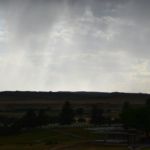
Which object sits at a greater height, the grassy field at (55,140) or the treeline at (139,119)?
the treeline at (139,119)

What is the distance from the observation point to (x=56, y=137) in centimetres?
11706

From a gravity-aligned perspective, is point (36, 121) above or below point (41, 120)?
below

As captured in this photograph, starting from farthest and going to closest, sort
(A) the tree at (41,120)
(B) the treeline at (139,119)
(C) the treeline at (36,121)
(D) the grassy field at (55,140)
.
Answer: (A) the tree at (41,120), (C) the treeline at (36,121), (B) the treeline at (139,119), (D) the grassy field at (55,140)

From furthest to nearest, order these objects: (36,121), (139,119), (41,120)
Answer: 1. (41,120)
2. (36,121)
3. (139,119)

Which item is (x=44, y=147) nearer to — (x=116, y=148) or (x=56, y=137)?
(x=116, y=148)

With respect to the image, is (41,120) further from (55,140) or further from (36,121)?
(55,140)

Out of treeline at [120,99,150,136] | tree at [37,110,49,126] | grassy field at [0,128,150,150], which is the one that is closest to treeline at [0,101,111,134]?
tree at [37,110,49,126]

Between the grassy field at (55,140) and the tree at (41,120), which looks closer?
the grassy field at (55,140)

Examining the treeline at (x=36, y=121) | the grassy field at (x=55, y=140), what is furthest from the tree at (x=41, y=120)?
the grassy field at (x=55, y=140)

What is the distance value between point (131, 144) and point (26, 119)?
1956 inches

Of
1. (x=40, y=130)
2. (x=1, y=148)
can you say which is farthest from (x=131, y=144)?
(x=40, y=130)

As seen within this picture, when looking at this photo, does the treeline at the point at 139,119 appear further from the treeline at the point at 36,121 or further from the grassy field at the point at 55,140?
the treeline at the point at 36,121

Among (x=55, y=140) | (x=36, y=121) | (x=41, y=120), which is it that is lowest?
(x=55, y=140)

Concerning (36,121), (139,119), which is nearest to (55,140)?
(139,119)
